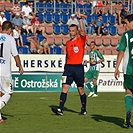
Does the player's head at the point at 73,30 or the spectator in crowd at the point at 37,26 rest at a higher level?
the player's head at the point at 73,30

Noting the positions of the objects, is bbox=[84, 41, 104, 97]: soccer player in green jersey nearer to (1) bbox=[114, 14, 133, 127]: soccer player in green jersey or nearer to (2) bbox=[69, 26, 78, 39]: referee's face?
(2) bbox=[69, 26, 78, 39]: referee's face

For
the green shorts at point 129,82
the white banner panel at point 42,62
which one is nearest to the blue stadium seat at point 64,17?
the white banner panel at point 42,62

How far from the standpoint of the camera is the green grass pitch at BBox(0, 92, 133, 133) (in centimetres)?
1141

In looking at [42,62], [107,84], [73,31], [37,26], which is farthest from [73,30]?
[37,26]

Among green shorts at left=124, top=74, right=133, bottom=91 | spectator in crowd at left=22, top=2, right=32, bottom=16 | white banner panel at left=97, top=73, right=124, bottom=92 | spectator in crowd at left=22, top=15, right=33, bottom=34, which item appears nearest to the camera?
green shorts at left=124, top=74, right=133, bottom=91

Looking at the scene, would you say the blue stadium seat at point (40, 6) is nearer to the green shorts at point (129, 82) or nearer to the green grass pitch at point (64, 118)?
the green grass pitch at point (64, 118)

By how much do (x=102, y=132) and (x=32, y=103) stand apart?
22.9ft

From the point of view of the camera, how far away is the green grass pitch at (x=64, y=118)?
11406mm

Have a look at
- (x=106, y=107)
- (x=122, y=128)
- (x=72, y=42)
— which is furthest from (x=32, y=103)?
(x=122, y=128)

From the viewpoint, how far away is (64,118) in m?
13.4

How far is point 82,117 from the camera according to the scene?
44.7ft

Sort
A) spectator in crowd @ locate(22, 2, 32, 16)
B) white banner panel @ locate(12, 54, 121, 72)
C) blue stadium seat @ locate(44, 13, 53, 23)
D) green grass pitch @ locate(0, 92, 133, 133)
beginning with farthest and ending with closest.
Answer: blue stadium seat @ locate(44, 13, 53, 23)
spectator in crowd @ locate(22, 2, 32, 16)
white banner panel @ locate(12, 54, 121, 72)
green grass pitch @ locate(0, 92, 133, 133)

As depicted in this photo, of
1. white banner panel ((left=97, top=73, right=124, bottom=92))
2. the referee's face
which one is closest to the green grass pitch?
the referee's face

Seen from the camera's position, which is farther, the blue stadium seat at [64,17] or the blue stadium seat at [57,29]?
the blue stadium seat at [64,17]
